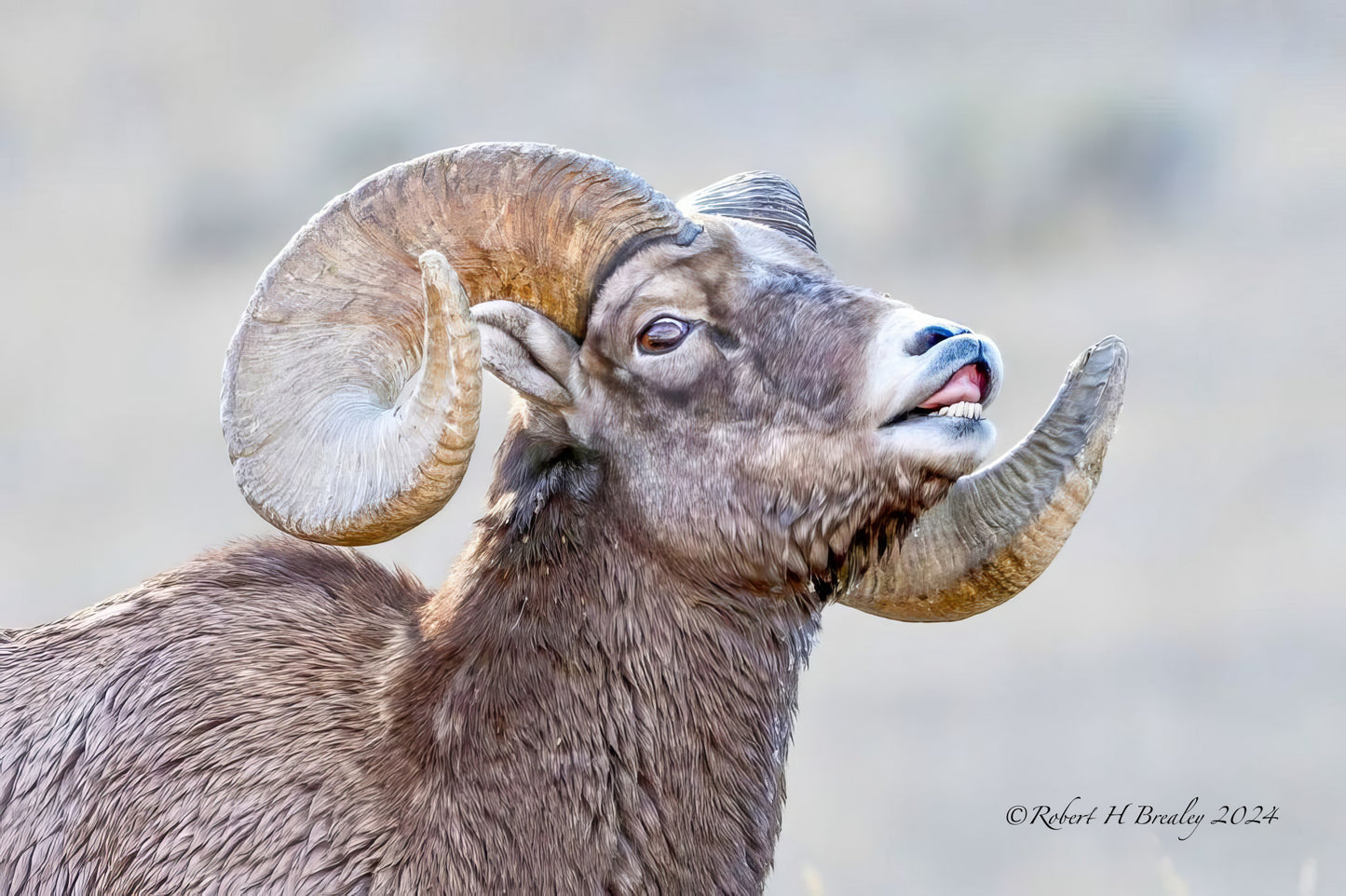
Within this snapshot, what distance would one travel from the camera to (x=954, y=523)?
5.07m

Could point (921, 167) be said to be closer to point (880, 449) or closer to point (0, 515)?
point (0, 515)

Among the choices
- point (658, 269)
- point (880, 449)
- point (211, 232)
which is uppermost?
point (211, 232)

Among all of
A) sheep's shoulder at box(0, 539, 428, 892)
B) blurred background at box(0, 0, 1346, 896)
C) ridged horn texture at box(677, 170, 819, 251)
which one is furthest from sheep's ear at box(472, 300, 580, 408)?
blurred background at box(0, 0, 1346, 896)

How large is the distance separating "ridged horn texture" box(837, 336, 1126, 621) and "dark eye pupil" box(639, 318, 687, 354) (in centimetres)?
93

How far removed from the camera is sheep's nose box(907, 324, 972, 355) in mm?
4203

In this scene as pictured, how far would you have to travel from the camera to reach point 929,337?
4.23m

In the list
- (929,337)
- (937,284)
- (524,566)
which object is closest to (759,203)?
(929,337)

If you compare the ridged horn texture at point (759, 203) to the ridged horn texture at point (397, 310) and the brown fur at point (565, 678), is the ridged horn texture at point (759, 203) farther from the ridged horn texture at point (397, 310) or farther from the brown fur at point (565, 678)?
the ridged horn texture at point (397, 310)

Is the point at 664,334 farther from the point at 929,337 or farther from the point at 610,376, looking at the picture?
the point at 929,337

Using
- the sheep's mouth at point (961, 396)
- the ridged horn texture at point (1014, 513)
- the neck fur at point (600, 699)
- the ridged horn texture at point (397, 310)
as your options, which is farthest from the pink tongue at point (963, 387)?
the ridged horn texture at point (397, 310)

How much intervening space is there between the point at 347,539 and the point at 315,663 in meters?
0.57

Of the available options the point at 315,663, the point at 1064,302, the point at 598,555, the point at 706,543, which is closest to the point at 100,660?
the point at 315,663

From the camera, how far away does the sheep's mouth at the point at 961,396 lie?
4133mm

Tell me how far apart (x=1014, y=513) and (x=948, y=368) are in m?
1.01
